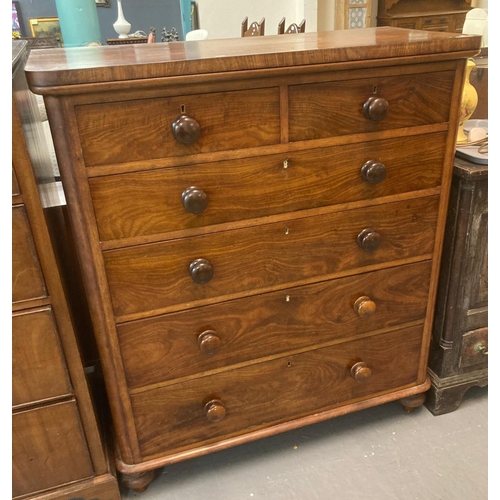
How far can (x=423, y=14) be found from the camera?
5.68 meters

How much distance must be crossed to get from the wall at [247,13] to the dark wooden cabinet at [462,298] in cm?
358

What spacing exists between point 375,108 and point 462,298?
652 mm

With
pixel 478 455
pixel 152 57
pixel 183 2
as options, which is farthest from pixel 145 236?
pixel 183 2

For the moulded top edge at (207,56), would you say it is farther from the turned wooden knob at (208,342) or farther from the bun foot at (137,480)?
the bun foot at (137,480)

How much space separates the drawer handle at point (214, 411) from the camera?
3.94 feet

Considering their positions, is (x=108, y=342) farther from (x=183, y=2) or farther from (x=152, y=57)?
(x=183, y=2)

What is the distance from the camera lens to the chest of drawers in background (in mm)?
938

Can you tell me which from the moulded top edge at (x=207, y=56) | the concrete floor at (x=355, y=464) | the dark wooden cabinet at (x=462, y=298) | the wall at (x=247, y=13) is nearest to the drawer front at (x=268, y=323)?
the dark wooden cabinet at (x=462, y=298)

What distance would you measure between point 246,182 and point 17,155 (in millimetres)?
447

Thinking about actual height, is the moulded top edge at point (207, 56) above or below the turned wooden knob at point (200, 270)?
above

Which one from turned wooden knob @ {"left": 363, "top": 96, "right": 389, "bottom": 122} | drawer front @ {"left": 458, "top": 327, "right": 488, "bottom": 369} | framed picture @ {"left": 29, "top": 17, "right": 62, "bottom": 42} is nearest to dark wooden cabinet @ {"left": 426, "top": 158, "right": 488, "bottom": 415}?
drawer front @ {"left": 458, "top": 327, "right": 488, "bottom": 369}

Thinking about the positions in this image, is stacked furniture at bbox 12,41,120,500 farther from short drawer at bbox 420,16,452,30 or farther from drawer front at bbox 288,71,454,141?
short drawer at bbox 420,16,452,30
